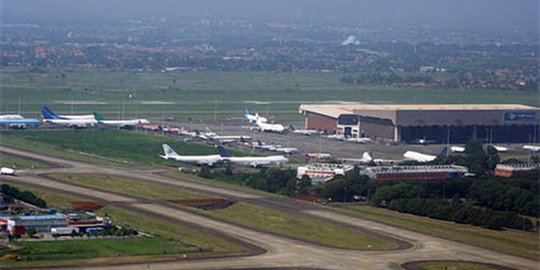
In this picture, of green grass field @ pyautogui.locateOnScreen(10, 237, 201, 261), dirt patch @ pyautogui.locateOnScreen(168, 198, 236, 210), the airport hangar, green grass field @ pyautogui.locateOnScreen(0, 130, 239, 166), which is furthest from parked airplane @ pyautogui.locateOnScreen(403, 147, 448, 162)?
green grass field @ pyautogui.locateOnScreen(10, 237, 201, 261)

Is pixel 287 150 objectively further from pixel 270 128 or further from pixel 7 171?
pixel 7 171

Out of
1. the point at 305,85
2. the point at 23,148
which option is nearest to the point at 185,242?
the point at 23,148

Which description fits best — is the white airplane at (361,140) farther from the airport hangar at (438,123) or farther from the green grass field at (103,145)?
the green grass field at (103,145)

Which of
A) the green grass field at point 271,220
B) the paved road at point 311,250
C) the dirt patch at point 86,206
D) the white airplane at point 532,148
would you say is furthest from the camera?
the white airplane at point 532,148

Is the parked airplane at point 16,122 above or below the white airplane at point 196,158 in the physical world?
above

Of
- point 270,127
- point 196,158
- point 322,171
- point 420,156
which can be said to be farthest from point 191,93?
point 322,171

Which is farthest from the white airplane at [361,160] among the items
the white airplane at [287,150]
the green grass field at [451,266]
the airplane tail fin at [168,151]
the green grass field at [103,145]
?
the green grass field at [451,266]
